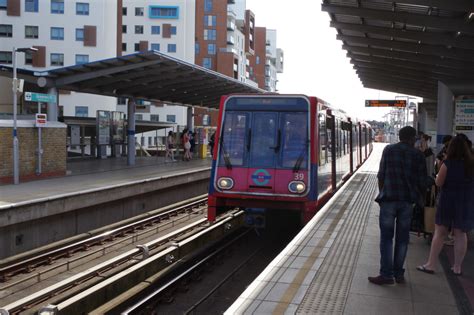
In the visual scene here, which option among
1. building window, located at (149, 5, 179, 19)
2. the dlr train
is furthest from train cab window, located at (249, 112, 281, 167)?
building window, located at (149, 5, 179, 19)

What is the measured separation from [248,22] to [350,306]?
9241 cm

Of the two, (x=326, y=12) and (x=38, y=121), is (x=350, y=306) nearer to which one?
(x=326, y=12)

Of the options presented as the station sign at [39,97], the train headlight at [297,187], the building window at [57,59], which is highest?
the building window at [57,59]

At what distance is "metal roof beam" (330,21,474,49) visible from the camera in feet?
37.7

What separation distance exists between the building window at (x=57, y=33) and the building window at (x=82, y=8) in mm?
2531

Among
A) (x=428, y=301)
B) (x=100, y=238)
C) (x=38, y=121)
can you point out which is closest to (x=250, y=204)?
(x=100, y=238)

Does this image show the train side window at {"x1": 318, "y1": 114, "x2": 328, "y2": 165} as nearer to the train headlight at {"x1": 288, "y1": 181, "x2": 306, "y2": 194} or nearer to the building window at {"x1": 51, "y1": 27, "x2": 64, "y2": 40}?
the train headlight at {"x1": 288, "y1": 181, "x2": 306, "y2": 194}

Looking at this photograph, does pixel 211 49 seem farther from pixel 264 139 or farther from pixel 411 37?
pixel 264 139

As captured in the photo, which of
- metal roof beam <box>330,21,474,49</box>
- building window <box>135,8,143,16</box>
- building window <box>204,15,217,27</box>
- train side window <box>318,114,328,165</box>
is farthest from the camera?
building window <box>204,15,217,27</box>

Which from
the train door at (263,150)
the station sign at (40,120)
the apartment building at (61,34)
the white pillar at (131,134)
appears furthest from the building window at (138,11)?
the train door at (263,150)

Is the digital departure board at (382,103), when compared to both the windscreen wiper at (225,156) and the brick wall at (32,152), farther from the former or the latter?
the windscreen wiper at (225,156)

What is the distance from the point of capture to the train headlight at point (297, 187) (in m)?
9.79

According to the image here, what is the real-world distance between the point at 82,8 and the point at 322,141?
47.1 metres

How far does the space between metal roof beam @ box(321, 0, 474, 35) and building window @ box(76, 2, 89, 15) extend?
45.5 m
